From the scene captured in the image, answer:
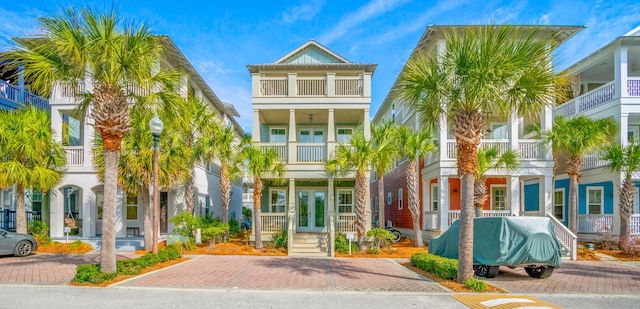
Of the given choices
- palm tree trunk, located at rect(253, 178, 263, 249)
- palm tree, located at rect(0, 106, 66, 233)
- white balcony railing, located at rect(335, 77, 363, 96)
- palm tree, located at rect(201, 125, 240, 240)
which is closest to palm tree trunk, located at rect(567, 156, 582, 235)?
white balcony railing, located at rect(335, 77, 363, 96)

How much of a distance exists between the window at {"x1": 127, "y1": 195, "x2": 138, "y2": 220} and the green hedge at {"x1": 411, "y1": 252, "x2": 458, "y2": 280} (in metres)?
14.2

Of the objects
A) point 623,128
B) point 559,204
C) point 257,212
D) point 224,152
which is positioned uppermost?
point 623,128

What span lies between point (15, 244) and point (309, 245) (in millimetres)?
11039

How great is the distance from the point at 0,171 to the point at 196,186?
8.01 meters

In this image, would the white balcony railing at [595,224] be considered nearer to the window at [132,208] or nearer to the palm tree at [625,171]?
the palm tree at [625,171]

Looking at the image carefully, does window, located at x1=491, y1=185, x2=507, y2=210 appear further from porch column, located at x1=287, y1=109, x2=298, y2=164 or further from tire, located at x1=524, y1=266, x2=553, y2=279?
porch column, located at x1=287, y1=109, x2=298, y2=164

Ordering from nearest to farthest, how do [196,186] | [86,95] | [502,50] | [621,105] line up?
[502,50] → [86,95] → [621,105] → [196,186]

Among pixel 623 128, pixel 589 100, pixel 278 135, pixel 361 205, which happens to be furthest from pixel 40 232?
pixel 589 100

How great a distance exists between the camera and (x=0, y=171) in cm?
1477

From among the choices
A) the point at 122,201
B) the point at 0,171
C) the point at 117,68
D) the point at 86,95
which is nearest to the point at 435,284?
the point at 117,68

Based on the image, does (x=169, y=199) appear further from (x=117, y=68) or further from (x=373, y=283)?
(x=373, y=283)

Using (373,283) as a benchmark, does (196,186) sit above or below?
above

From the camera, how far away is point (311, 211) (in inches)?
811

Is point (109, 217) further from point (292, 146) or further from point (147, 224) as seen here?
point (292, 146)
